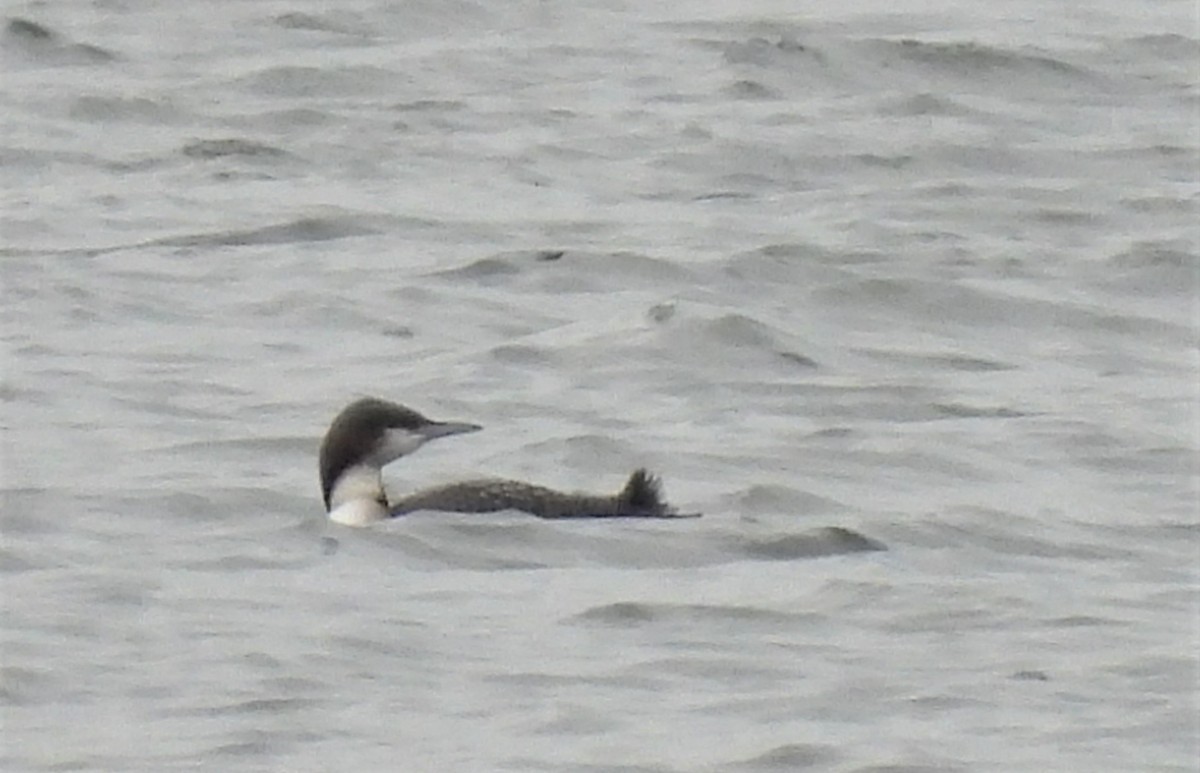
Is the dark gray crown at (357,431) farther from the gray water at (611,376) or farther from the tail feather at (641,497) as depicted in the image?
the tail feather at (641,497)

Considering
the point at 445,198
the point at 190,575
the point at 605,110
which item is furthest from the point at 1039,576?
the point at 605,110

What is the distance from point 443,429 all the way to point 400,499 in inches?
9.2

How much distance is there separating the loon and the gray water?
69mm

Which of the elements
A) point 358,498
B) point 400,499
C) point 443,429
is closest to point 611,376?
point 443,429

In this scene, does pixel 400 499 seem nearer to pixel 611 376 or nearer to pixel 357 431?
pixel 357 431

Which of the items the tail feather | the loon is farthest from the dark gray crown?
the tail feather

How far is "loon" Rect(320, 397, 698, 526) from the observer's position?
1026 cm

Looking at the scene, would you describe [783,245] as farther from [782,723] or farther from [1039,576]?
[782,723]

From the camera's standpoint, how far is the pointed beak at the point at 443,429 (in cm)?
1081

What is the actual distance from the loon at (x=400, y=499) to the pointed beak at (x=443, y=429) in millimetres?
60

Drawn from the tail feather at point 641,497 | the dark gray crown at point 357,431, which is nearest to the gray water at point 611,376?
the tail feather at point 641,497

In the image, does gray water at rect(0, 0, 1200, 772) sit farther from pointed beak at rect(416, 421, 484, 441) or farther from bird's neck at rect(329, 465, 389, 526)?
pointed beak at rect(416, 421, 484, 441)

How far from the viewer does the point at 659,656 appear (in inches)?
355

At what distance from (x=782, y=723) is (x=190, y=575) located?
1.78 meters
